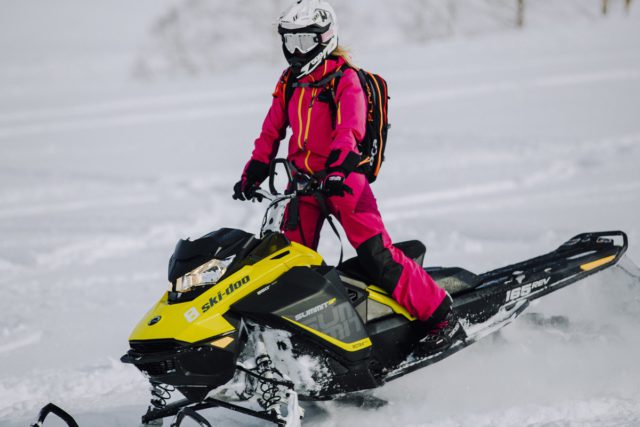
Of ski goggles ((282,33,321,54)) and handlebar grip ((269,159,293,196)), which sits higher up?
ski goggles ((282,33,321,54))

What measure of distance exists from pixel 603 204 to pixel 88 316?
5162 mm

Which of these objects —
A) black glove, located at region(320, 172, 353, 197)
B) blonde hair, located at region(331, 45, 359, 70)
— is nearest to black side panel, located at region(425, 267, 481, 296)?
black glove, located at region(320, 172, 353, 197)

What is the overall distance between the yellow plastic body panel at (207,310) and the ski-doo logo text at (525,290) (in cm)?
147

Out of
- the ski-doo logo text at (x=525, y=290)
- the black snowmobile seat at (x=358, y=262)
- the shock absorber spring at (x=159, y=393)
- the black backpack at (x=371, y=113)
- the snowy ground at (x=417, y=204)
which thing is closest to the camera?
the shock absorber spring at (x=159, y=393)

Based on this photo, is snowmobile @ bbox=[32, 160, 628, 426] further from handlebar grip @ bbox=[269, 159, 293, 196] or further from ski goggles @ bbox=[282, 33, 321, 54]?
ski goggles @ bbox=[282, 33, 321, 54]

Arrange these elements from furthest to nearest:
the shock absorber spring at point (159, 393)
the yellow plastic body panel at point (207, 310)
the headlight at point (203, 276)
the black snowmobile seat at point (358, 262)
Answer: the black snowmobile seat at point (358, 262) → the shock absorber spring at point (159, 393) → the headlight at point (203, 276) → the yellow plastic body panel at point (207, 310)

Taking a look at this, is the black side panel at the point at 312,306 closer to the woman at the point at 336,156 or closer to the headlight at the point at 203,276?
the headlight at the point at 203,276

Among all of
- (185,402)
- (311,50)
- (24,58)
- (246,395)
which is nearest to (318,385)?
(246,395)

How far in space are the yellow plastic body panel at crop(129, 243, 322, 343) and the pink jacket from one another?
23.1 inches

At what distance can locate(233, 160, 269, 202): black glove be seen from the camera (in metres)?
3.87

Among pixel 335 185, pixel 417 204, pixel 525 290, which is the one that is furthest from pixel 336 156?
pixel 417 204

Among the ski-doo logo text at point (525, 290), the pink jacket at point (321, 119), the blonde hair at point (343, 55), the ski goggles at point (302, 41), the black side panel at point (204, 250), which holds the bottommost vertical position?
the ski-doo logo text at point (525, 290)

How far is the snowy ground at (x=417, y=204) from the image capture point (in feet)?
13.2

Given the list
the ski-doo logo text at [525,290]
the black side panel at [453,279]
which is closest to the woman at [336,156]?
the black side panel at [453,279]
